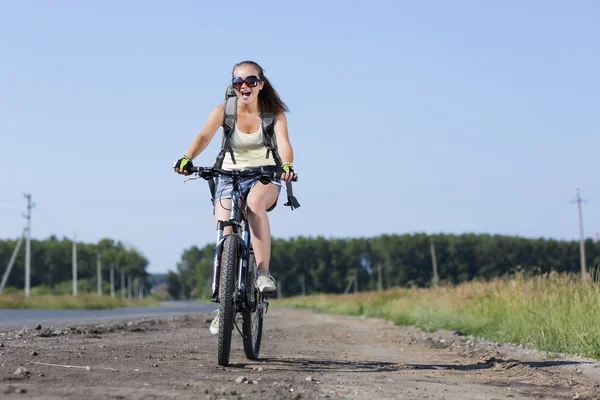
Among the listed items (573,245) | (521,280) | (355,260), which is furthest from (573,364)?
(355,260)

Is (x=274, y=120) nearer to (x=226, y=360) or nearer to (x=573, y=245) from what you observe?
(x=226, y=360)

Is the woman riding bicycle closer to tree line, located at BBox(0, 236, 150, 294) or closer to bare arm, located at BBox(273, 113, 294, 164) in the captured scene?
bare arm, located at BBox(273, 113, 294, 164)

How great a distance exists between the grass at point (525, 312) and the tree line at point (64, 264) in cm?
11562

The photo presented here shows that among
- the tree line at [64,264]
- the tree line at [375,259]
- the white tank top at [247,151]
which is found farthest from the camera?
the tree line at [64,264]

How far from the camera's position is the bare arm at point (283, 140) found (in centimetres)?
695

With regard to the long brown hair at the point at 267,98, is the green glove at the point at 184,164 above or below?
below

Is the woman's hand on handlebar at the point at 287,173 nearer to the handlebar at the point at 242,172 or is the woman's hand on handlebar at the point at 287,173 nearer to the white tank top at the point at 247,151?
the handlebar at the point at 242,172

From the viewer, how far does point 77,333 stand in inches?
440

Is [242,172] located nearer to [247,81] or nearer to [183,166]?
[183,166]

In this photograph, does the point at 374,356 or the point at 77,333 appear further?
the point at 77,333

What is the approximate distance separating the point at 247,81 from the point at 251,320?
6.45ft

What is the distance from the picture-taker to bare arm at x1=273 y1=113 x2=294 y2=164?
22.8 feet

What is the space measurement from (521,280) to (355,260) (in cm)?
14269

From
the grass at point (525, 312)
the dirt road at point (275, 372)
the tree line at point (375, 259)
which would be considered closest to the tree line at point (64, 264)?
the tree line at point (375, 259)
